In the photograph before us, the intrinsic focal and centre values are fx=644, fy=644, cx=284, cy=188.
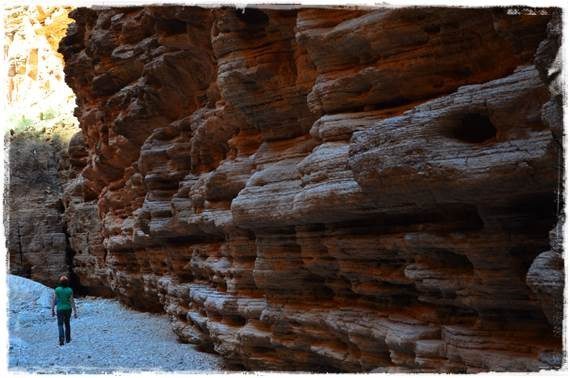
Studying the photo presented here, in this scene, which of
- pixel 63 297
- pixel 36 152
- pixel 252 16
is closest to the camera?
pixel 252 16

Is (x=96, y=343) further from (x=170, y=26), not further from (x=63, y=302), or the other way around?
(x=170, y=26)

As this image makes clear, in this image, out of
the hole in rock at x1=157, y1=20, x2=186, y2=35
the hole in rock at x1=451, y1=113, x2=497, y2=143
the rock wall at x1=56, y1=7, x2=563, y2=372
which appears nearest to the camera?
the rock wall at x1=56, y1=7, x2=563, y2=372

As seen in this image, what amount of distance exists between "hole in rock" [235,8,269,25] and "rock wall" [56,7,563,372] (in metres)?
0.03

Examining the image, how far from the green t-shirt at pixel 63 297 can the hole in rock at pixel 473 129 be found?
11.3 meters

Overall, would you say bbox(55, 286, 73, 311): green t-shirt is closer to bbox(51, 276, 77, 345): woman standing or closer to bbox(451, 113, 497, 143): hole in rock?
bbox(51, 276, 77, 345): woman standing

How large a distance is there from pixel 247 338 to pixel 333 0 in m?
6.80

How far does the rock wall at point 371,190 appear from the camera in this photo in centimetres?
613

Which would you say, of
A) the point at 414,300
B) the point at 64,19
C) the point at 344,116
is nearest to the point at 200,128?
the point at 344,116

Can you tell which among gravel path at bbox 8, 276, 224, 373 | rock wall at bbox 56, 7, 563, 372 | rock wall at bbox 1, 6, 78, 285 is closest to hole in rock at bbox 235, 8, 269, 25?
rock wall at bbox 56, 7, 563, 372

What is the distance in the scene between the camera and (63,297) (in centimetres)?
Result: 1502

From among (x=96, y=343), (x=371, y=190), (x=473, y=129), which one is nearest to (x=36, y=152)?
(x=96, y=343)

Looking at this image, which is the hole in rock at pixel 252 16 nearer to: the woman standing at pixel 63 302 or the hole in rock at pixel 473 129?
the hole in rock at pixel 473 129

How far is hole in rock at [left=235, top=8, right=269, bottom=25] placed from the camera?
38.8 ft

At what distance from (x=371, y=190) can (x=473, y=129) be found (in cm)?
139
